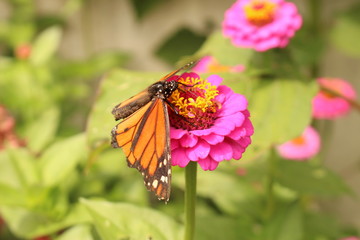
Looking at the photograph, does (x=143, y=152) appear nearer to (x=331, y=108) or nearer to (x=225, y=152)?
(x=225, y=152)

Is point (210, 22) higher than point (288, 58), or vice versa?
point (210, 22)

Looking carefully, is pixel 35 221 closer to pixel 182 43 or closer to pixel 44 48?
pixel 44 48

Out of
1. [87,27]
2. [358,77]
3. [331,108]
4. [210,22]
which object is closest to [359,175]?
[358,77]

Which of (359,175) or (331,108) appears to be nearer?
(331,108)

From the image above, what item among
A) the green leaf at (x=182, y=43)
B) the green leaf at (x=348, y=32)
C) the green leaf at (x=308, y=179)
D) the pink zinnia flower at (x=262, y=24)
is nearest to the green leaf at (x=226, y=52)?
the pink zinnia flower at (x=262, y=24)

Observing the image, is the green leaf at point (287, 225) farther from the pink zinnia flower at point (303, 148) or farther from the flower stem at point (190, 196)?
the pink zinnia flower at point (303, 148)

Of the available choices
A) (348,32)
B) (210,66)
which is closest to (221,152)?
(210,66)

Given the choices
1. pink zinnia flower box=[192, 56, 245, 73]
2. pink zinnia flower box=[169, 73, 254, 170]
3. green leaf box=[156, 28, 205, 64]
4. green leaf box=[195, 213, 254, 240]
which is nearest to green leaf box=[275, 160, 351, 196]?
green leaf box=[195, 213, 254, 240]
